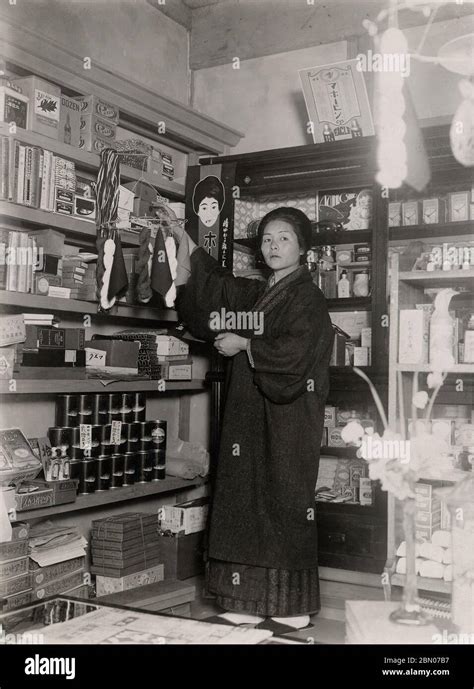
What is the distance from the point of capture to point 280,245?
308 cm

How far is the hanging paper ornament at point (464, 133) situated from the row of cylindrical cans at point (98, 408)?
74.0 inches

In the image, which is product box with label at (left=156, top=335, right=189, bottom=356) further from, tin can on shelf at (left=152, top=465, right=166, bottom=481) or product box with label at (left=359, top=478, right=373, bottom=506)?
product box with label at (left=359, top=478, right=373, bottom=506)

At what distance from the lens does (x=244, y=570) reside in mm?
2938

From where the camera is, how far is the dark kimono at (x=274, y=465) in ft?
9.55

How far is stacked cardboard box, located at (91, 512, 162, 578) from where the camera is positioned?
3293 millimetres

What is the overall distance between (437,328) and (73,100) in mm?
1851

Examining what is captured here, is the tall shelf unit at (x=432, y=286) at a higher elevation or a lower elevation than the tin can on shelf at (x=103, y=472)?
higher

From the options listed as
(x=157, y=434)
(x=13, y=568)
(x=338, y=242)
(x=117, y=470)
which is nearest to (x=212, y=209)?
(x=338, y=242)

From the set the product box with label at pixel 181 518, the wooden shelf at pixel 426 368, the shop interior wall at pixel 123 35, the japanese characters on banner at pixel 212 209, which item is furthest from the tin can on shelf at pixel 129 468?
→ the shop interior wall at pixel 123 35

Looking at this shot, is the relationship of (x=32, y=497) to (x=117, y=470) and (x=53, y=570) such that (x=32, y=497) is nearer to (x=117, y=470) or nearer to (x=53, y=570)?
(x=53, y=570)

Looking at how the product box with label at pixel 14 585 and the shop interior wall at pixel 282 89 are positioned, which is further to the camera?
the shop interior wall at pixel 282 89

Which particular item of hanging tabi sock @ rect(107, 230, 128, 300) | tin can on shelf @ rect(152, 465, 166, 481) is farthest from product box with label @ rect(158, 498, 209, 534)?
hanging tabi sock @ rect(107, 230, 128, 300)

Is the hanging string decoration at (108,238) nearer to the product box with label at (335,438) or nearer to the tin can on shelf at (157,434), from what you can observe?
the tin can on shelf at (157,434)
